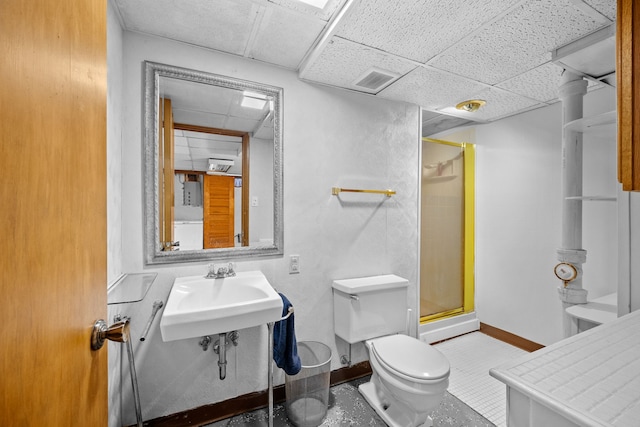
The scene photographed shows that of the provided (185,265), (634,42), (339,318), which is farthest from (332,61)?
(339,318)

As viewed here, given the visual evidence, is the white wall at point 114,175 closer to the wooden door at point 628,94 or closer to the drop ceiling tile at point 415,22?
the drop ceiling tile at point 415,22

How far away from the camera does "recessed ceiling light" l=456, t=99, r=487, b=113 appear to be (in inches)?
89.0

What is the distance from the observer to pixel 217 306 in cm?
122

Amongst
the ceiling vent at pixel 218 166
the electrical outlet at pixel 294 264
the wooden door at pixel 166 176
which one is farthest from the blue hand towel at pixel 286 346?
the ceiling vent at pixel 218 166

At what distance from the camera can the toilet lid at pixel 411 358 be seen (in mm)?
1430

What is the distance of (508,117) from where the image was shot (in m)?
2.61

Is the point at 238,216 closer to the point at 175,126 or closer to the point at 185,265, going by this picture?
the point at 185,265

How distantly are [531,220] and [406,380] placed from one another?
6.33ft

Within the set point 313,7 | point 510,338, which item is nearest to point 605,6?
point 313,7

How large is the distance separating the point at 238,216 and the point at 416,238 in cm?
150

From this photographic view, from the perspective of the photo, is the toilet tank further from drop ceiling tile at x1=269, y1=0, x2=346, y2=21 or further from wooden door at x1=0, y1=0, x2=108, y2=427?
drop ceiling tile at x1=269, y1=0, x2=346, y2=21

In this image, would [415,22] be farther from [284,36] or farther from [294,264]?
[294,264]

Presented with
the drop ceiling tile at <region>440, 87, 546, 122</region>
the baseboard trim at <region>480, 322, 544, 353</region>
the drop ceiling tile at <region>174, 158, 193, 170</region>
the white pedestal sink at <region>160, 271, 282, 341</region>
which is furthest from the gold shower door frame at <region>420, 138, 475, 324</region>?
the drop ceiling tile at <region>174, 158, 193, 170</region>

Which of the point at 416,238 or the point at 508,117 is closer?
the point at 416,238
